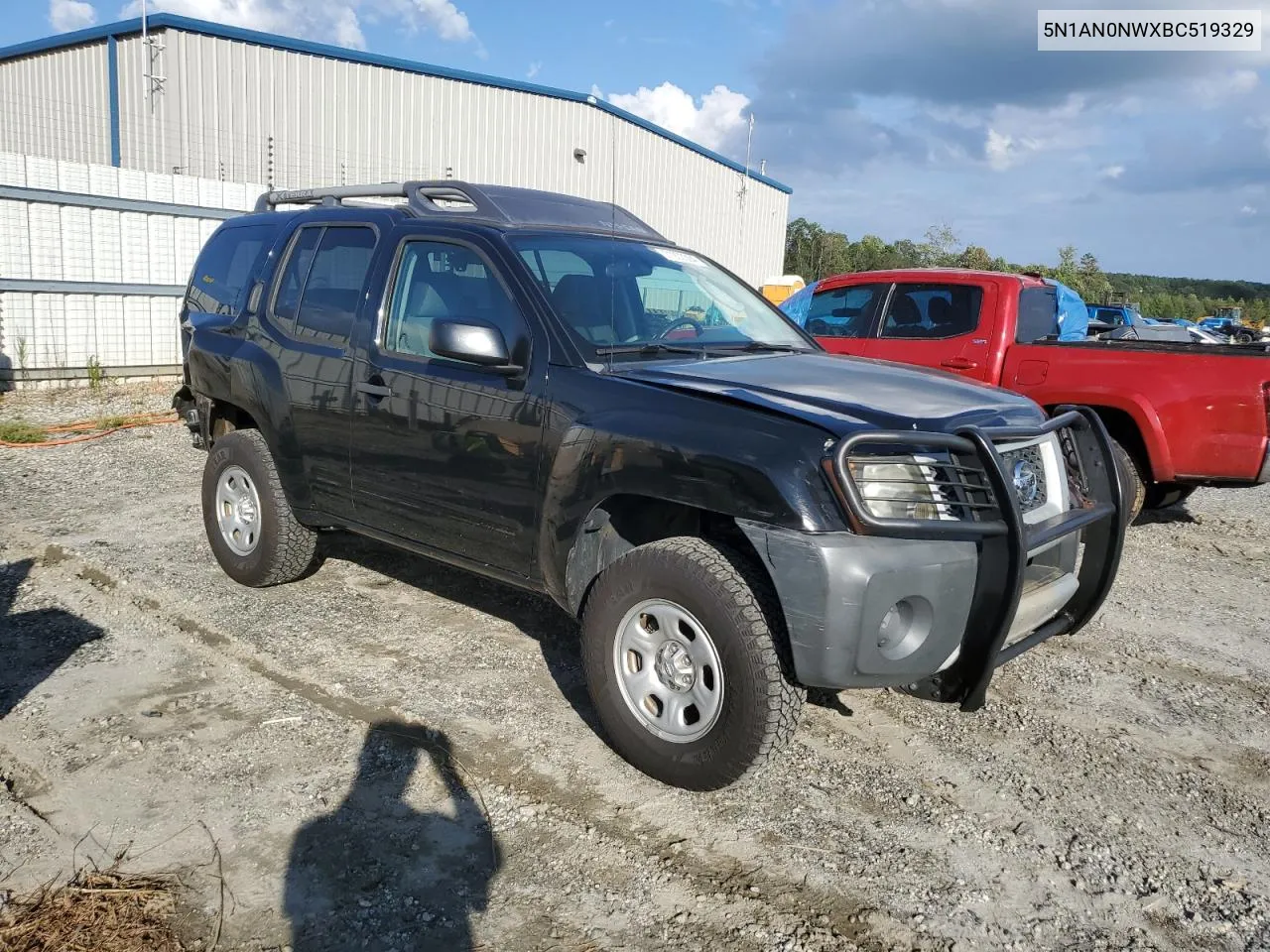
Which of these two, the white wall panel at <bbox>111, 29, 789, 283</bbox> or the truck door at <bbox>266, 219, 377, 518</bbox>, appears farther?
the white wall panel at <bbox>111, 29, 789, 283</bbox>

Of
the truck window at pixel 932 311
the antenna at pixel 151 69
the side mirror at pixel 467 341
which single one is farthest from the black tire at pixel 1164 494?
the antenna at pixel 151 69

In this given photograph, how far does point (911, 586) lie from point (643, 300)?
1855mm

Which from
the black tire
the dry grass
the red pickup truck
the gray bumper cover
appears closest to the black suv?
the gray bumper cover

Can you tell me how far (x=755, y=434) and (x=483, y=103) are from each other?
729 inches

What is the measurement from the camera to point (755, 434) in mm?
3076

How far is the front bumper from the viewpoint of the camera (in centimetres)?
292

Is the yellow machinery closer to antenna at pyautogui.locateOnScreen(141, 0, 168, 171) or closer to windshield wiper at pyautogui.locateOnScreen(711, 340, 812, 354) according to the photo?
antenna at pyautogui.locateOnScreen(141, 0, 168, 171)

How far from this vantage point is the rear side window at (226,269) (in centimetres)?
534

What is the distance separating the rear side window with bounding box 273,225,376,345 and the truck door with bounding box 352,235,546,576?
25 centimetres

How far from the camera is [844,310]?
26.8 ft

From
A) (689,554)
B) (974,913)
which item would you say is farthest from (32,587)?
(974,913)

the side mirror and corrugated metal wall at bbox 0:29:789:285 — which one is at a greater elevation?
corrugated metal wall at bbox 0:29:789:285

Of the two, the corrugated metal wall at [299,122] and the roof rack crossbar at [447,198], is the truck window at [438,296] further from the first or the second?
the corrugated metal wall at [299,122]

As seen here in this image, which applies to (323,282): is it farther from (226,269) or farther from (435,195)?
(226,269)
